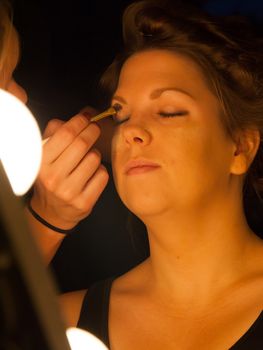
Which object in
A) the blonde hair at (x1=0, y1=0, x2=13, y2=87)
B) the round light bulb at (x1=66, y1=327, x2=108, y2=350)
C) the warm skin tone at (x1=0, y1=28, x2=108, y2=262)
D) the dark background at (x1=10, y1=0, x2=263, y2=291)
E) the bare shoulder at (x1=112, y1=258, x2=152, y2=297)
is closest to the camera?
the round light bulb at (x1=66, y1=327, x2=108, y2=350)

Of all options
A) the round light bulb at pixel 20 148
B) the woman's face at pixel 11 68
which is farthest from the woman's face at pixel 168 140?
the round light bulb at pixel 20 148

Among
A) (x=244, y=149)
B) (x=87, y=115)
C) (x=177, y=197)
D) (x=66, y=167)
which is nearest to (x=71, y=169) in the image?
(x=66, y=167)

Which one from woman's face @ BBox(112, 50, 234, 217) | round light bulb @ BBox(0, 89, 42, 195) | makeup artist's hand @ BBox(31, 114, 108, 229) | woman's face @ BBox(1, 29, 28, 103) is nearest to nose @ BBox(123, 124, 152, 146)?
woman's face @ BBox(112, 50, 234, 217)

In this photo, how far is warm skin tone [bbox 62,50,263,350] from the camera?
945 millimetres

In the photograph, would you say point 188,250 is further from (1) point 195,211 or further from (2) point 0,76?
(2) point 0,76

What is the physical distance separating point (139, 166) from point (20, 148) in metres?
0.34

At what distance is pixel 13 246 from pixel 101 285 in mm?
816

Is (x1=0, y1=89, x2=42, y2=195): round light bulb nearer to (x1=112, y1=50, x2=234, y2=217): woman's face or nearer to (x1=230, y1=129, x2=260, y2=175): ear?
(x1=112, y1=50, x2=234, y2=217): woman's face

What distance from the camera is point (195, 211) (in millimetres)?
976

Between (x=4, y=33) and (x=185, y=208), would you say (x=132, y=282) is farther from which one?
(x=4, y=33)

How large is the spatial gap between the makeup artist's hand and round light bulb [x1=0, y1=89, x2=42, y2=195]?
37cm

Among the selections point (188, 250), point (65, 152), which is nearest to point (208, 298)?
point (188, 250)

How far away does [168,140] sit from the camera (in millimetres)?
953

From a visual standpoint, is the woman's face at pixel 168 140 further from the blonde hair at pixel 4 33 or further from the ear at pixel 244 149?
the blonde hair at pixel 4 33
